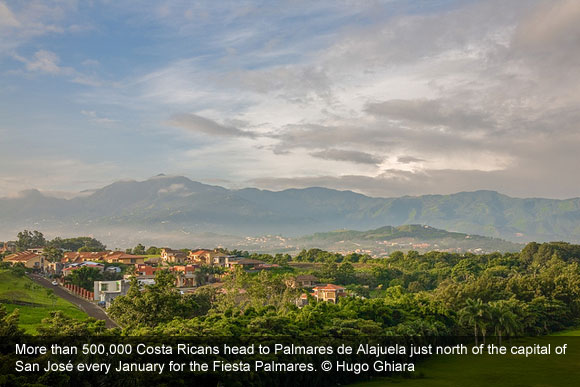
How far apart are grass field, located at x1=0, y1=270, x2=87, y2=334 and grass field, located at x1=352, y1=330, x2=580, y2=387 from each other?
25547 mm

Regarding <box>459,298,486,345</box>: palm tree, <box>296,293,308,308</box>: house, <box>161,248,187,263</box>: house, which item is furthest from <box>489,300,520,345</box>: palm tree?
<box>161,248,187,263</box>: house

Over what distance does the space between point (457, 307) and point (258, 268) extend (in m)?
41.1

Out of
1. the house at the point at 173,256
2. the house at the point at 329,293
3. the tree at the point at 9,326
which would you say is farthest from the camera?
the house at the point at 173,256

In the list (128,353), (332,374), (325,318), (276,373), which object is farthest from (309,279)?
(128,353)

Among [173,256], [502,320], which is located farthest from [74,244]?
[502,320]

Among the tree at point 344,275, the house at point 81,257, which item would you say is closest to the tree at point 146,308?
the tree at point 344,275

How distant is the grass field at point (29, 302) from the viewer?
129ft

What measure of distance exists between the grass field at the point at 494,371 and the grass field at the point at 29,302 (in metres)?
25.5

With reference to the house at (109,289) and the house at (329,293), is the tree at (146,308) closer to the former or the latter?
the house at (109,289)

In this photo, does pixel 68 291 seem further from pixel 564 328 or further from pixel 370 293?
pixel 564 328

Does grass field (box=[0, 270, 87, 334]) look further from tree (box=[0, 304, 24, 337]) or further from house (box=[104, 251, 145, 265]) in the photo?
house (box=[104, 251, 145, 265])

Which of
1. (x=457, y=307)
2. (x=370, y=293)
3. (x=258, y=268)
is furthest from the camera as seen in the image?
(x=258, y=268)

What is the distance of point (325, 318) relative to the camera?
3391cm

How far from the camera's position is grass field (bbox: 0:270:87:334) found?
39.3 meters
